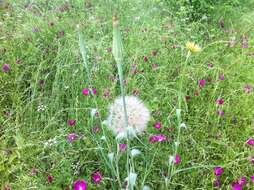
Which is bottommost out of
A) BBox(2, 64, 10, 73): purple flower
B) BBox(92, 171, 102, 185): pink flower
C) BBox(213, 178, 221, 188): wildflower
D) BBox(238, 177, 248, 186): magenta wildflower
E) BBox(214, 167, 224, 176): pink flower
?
BBox(213, 178, 221, 188): wildflower

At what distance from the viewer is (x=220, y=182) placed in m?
1.60

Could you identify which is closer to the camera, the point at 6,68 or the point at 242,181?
the point at 242,181

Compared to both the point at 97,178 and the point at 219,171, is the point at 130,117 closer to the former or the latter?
the point at 97,178

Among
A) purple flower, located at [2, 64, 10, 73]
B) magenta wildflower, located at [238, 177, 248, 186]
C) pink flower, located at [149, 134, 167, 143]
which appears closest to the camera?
magenta wildflower, located at [238, 177, 248, 186]

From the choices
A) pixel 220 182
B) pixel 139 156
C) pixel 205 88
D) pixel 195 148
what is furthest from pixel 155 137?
pixel 205 88

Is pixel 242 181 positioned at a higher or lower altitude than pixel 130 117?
lower

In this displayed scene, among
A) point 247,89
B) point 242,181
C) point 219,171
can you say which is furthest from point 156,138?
point 247,89

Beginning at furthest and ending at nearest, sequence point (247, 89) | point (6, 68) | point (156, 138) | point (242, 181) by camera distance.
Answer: point (6, 68), point (247, 89), point (156, 138), point (242, 181)

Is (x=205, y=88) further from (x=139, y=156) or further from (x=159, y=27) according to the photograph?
(x=159, y=27)

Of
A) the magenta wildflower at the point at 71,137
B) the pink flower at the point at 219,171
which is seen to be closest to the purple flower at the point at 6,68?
the magenta wildflower at the point at 71,137

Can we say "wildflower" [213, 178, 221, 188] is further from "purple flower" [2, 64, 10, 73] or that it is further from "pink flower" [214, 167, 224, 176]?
"purple flower" [2, 64, 10, 73]

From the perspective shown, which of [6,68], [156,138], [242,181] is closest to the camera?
[242,181]

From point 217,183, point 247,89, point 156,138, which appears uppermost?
point 247,89

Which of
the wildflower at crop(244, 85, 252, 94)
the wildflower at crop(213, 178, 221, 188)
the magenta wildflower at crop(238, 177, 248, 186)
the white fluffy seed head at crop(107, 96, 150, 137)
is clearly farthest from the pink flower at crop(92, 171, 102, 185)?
the wildflower at crop(244, 85, 252, 94)
